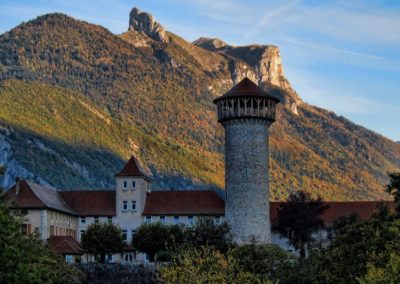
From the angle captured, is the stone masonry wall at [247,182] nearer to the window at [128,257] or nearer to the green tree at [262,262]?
the window at [128,257]

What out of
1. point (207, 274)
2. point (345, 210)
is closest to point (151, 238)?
point (345, 210)

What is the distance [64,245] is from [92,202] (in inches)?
445

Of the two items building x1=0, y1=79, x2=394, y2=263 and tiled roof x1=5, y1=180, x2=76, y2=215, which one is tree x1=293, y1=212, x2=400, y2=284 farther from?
tiled roof x1=5, y1=180, x2=76, y2=215

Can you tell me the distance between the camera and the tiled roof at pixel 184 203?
87.1 m

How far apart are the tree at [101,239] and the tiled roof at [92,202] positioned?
740 cm

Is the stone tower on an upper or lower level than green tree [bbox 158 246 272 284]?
upper

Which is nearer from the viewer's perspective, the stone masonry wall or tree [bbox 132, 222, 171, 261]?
the stone masonry wall

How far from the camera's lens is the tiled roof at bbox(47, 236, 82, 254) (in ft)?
257

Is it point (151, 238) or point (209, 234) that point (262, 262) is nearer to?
point (209, 234)

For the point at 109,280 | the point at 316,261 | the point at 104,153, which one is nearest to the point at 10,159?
the point at 104,153

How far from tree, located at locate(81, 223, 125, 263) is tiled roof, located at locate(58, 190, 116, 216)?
24.3 feet

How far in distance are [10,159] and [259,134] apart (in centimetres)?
8814

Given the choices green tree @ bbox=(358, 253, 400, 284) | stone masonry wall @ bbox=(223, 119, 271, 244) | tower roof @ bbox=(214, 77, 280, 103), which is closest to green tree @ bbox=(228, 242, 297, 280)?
green tree @ bbox=(358, 253, 400, 284)

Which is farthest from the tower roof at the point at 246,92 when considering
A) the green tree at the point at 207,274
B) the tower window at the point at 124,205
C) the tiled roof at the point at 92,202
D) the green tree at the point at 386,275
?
the green tree at the point at 386,275
